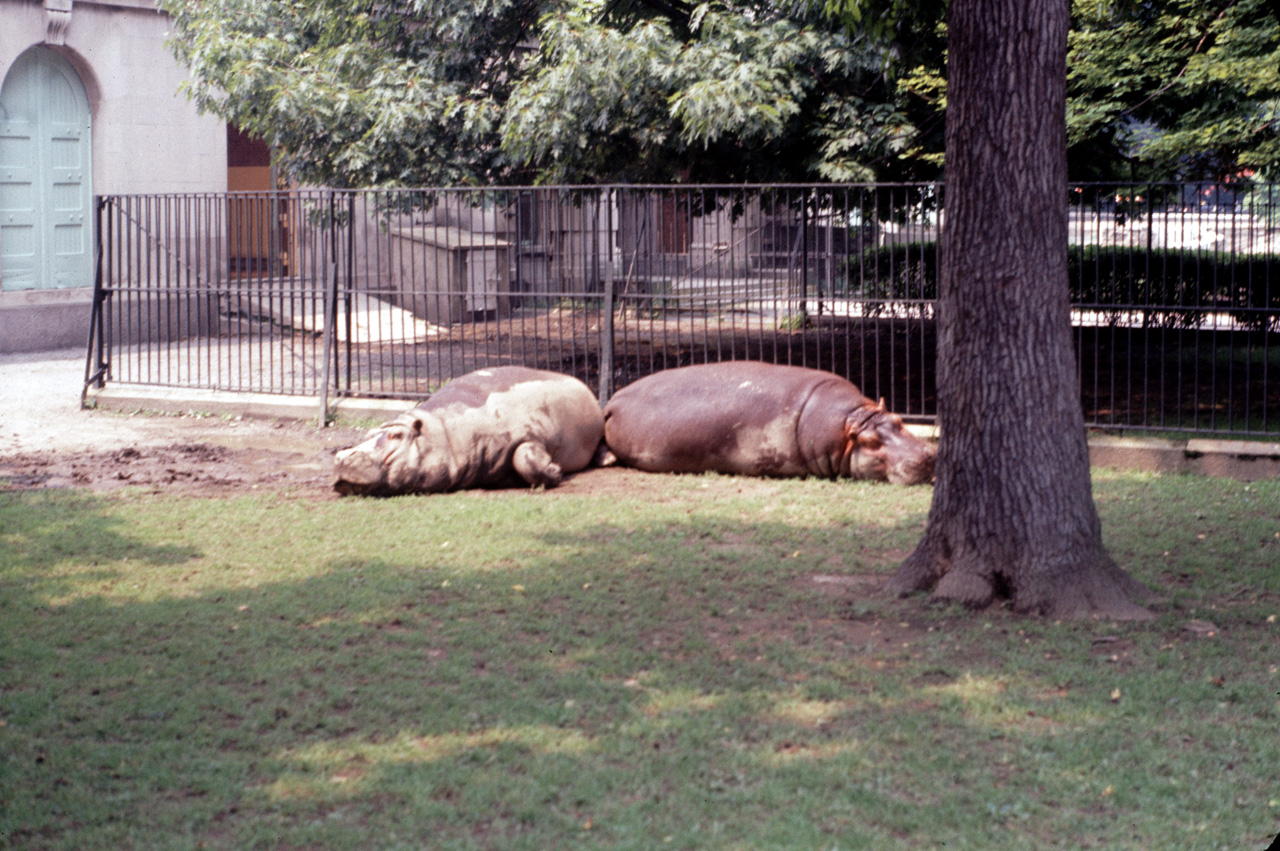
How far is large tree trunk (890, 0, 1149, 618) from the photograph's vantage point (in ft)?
19.9

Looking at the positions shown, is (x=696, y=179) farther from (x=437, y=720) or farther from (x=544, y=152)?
(x=437, y=720)

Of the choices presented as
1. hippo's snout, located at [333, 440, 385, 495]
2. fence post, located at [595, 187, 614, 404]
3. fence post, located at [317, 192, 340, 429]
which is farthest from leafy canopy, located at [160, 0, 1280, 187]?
hippo's snout, located at [333, 440, 385, 495]

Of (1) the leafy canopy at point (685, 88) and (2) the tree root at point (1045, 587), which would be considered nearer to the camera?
(2) the tree root at point (1045, 587)

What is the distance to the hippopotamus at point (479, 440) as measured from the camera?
890cm

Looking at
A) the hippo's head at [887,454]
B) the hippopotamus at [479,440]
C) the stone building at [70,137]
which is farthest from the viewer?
the stone building at [70,137]

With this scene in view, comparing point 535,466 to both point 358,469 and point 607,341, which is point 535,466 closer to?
point 358,469

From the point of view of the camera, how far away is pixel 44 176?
18062mm

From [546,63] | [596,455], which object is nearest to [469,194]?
[546,63]

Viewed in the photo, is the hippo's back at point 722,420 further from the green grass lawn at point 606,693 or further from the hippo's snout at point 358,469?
the hippo's snout at point 358,469

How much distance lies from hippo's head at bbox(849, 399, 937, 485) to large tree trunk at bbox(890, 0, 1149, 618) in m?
3.03

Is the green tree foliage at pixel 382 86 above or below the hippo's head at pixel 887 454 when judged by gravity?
above

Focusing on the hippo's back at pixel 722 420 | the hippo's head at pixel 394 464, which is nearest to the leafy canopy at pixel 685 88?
the hippo's back at pixel 722 420

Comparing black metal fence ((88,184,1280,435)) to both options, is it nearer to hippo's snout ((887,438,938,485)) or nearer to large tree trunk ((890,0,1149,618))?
hippo's snout ((887,438,938,485))

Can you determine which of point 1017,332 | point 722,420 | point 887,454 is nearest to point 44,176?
point 722,420
